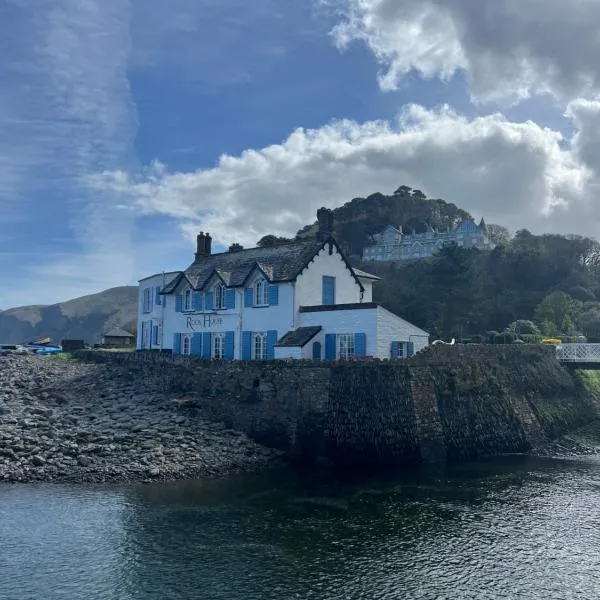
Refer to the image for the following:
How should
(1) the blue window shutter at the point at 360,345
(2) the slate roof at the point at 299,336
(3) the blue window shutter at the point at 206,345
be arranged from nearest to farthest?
(1) the blue window shutter at the point at 360,345, (2) the slate roof at the point at 299,336, (3) the blue window shutter at the point at 206,345

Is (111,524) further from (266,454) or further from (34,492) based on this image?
(266,454)

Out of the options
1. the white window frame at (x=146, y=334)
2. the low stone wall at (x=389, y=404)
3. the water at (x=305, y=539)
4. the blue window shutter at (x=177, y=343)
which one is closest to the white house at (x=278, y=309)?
the blue window shutter at (x=177, y=343)

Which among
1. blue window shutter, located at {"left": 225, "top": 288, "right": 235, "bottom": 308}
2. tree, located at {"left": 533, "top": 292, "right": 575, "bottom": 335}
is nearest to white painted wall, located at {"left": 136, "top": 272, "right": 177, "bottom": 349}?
blue window shutter, located at {"left": 225, "top": 288, "right": 235, "bottom": 308}

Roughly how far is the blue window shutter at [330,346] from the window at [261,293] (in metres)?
5.18

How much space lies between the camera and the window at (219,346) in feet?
125

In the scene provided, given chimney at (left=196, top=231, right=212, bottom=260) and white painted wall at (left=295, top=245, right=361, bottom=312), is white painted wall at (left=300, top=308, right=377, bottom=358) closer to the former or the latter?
white painted wall at (left=295, top=245, right=361, bottom=312)

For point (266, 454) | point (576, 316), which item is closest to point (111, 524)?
point (266, 454)

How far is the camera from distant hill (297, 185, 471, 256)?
106 m

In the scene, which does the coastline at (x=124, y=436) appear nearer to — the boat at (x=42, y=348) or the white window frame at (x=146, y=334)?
the white window frame at (x=146, y=334)

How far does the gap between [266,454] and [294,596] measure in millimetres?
13707

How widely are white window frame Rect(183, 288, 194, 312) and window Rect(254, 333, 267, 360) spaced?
7102mm

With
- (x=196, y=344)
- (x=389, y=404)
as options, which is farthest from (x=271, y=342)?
(x=389, y=404)

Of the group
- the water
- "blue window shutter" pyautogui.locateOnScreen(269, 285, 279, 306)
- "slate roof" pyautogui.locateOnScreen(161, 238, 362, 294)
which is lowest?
the water

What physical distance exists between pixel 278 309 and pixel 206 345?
7.20 m
